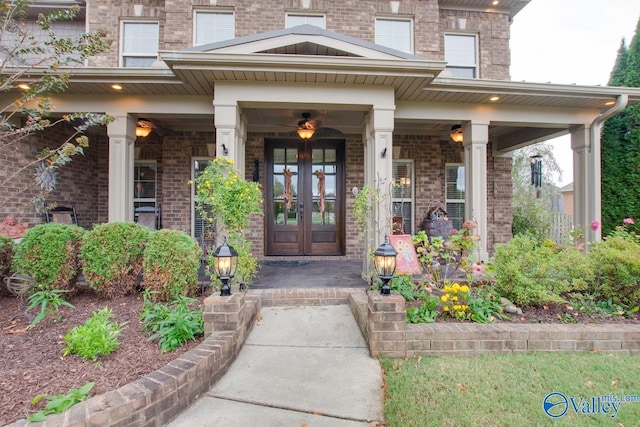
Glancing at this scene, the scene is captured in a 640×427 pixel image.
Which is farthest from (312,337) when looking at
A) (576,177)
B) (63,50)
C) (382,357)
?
(576,177)

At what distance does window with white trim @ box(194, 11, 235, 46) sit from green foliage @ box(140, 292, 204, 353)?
17.9 ft

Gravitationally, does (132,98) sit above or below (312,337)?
above

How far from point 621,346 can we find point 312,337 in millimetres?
2708

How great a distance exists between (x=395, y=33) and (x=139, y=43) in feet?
17.3

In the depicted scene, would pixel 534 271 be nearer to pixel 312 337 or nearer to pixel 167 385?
pixel 312 337

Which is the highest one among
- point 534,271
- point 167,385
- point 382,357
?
point 534,271

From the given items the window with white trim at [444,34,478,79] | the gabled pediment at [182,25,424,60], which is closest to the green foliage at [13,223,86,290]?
the gabled pediment at [182,25,424,60]

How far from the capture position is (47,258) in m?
3.11

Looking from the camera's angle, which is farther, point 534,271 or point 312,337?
point 534,271

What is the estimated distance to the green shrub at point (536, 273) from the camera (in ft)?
10.3

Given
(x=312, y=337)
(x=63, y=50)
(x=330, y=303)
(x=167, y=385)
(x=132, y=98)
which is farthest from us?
(x=132, y=98)

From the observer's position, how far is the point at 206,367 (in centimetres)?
212

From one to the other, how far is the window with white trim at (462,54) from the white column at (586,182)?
2.44 metres

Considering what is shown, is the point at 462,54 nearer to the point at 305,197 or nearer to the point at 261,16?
the point at 261,16
